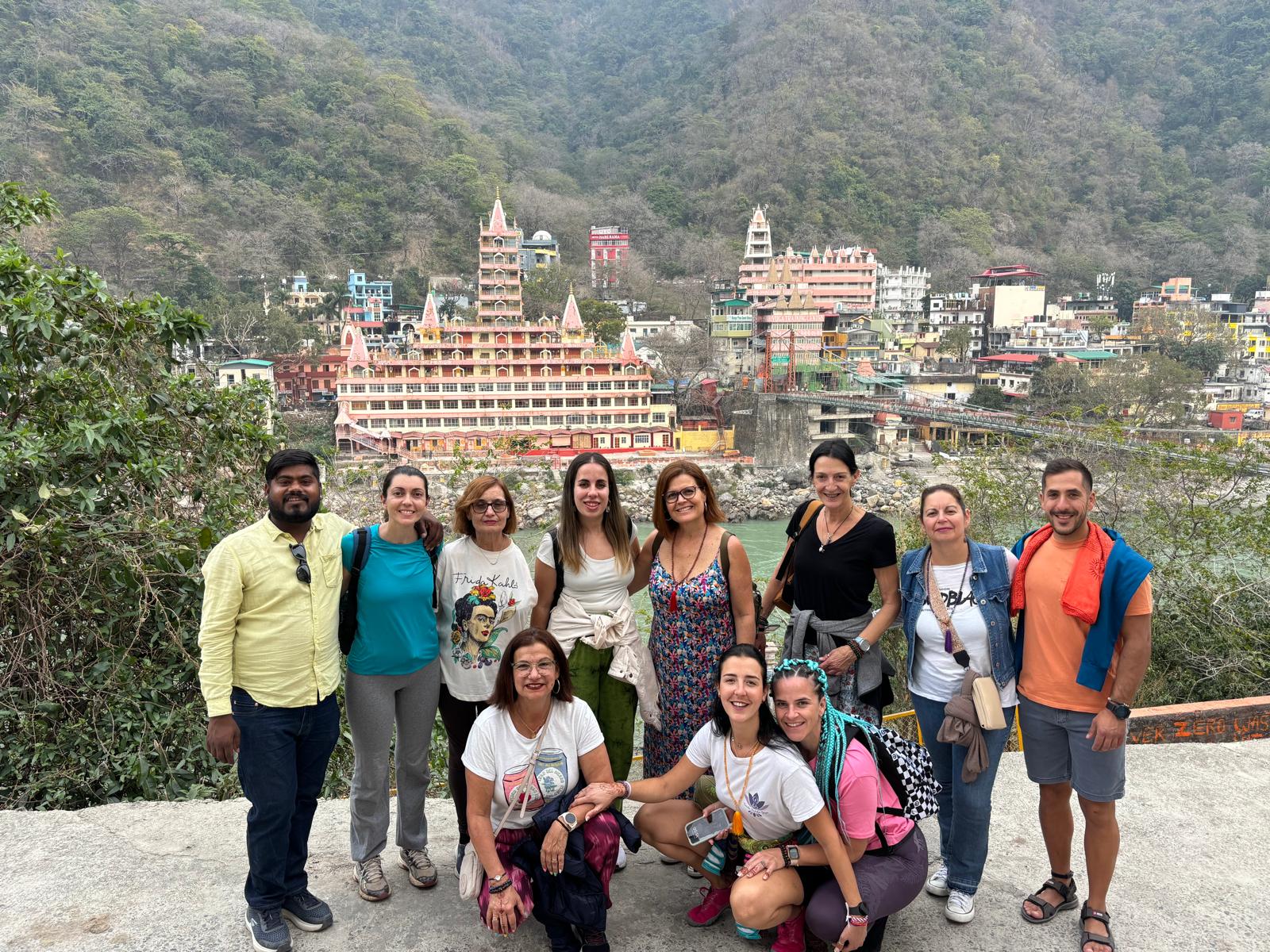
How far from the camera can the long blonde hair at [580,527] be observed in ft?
6.71

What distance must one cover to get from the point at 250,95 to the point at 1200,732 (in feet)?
156

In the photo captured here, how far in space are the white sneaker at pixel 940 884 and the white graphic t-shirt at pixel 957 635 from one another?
406 mm

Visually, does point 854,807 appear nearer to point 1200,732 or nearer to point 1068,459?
point 1068,459

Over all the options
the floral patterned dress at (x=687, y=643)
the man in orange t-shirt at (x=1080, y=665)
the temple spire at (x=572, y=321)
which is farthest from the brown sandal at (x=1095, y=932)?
the temple spire at (x=572, y=321)

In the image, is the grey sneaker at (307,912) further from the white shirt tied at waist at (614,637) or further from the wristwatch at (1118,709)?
the wristwatch at (1118,709)

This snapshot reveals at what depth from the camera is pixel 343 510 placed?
8.77m

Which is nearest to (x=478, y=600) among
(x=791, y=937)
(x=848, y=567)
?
(x=848, y=567)

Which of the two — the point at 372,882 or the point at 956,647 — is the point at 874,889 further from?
the point at 372,882

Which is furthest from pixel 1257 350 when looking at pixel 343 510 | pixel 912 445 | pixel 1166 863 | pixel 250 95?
pixel 250 95

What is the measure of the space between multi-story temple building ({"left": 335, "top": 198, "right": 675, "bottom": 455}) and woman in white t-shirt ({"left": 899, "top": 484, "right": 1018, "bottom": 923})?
2128 centimetres

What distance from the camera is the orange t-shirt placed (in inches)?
70.4

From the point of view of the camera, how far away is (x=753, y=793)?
5.57ft

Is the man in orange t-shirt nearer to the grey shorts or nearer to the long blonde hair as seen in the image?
the grey shorts

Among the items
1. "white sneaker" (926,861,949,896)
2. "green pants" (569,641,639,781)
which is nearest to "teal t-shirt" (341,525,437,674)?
"green pants" (569,641,639,781)
